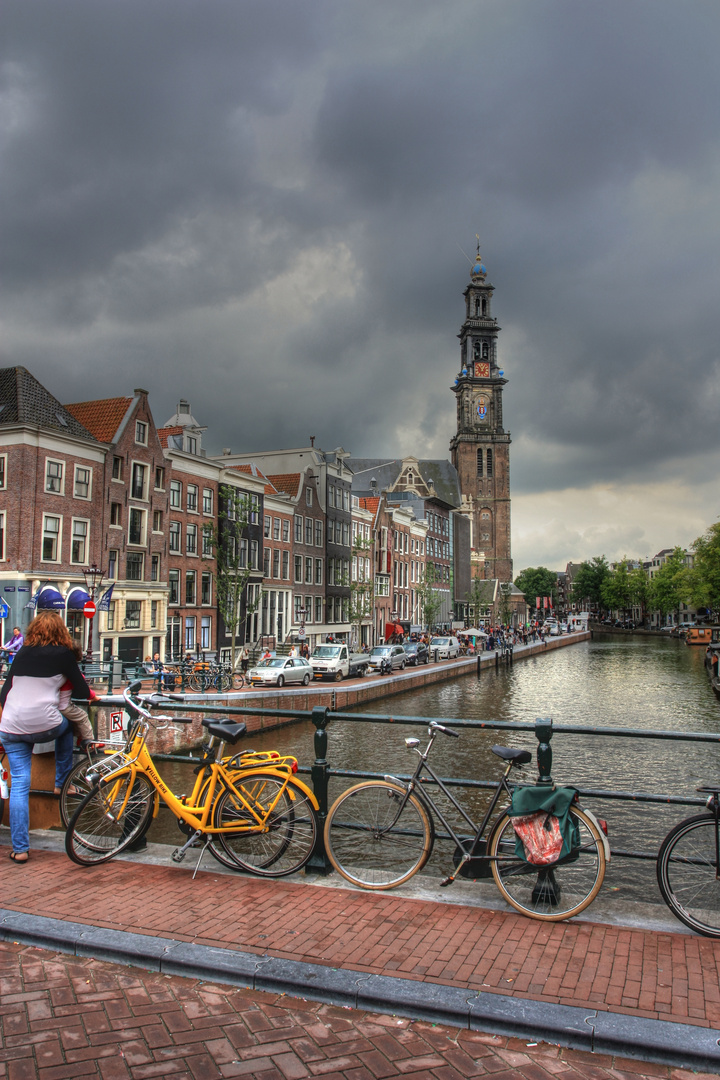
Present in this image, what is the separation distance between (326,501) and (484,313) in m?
83.0

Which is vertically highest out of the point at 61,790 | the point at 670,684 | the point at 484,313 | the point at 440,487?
the point at 484,313

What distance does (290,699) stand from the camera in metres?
26.8

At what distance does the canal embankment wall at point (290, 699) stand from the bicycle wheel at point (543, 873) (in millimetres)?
1811

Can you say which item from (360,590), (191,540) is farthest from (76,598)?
(360,590)

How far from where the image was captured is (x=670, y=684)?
41281mm

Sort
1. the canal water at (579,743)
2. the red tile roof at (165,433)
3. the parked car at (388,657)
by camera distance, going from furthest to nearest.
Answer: the red tile roof at (165,433)
the parked car at (388,657)
the canal water at (579,743)

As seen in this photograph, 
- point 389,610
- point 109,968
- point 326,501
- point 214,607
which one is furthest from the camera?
point 389,610

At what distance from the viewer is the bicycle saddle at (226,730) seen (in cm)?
560

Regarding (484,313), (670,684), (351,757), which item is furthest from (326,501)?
(484,313)

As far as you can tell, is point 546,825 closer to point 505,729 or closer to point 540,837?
point 540,837

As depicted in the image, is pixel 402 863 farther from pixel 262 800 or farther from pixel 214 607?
pixel 214 607

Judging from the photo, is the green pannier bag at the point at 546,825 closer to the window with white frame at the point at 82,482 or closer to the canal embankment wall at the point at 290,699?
the canal embankment wall at the point at 290,699

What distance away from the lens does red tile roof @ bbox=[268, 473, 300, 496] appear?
161 feet

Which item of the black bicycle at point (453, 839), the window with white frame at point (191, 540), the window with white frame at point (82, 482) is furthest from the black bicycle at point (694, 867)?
the window with white frame at point (191, 540)
